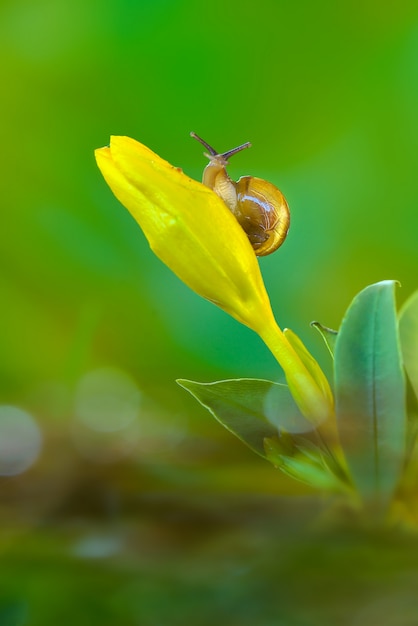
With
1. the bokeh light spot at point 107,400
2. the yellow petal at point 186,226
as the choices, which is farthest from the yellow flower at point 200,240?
the bokeh light spot at point 107,400

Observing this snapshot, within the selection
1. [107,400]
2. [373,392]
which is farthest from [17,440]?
[373,392]

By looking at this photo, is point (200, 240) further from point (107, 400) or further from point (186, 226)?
point (107, 400)

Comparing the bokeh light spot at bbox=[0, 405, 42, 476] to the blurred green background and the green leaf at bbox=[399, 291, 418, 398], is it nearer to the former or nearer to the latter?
the blurred green background

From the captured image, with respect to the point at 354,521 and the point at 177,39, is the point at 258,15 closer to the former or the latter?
the point at 177,39

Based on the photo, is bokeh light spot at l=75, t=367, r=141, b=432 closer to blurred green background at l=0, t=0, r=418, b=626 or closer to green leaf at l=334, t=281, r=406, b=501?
blurred green background at l=0, t=0, r=418, b=626

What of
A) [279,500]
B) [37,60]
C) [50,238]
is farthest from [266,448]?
[37,60]

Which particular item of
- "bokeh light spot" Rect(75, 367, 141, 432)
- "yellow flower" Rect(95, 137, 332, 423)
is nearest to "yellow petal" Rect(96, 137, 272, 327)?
"yellow flower" Rect(95, 137, 332, 423)

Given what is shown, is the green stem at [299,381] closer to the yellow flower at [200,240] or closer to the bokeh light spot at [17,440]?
the yellow flower at [200,240]

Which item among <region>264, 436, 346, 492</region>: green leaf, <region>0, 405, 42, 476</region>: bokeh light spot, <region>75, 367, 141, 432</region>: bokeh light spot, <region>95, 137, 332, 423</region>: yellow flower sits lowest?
<region>264, 436, 346, 492</region>: green leaf

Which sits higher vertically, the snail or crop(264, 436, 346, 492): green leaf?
the snail
